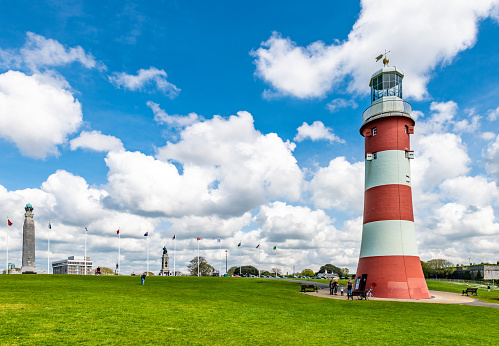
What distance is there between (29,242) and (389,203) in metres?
64.4

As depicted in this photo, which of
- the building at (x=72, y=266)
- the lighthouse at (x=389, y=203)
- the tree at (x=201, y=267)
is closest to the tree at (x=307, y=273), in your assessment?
the tree at (x=201, y=267)

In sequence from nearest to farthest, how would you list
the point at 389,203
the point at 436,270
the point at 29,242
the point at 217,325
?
the point at 217,325 < the point at 389,203 < the point at 29,242 < the point at 436,270

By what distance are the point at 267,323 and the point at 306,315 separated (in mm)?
3906

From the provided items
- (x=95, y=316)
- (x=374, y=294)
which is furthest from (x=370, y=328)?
(x=374, y=294)

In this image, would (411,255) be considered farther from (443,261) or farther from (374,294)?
(443,261)

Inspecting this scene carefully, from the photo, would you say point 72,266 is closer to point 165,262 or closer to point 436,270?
point 165,262

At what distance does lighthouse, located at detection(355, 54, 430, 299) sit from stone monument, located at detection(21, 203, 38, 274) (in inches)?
2349

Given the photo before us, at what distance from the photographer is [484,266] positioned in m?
85.5

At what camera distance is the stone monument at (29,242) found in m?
64.0

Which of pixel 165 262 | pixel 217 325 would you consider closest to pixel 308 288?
pixel 217 325

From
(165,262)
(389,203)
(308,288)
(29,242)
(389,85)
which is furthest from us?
(165,262)

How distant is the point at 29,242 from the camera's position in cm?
6550

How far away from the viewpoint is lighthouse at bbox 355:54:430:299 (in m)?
31.1

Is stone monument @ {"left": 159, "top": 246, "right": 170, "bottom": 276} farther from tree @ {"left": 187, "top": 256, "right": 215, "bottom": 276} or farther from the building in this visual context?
the building
